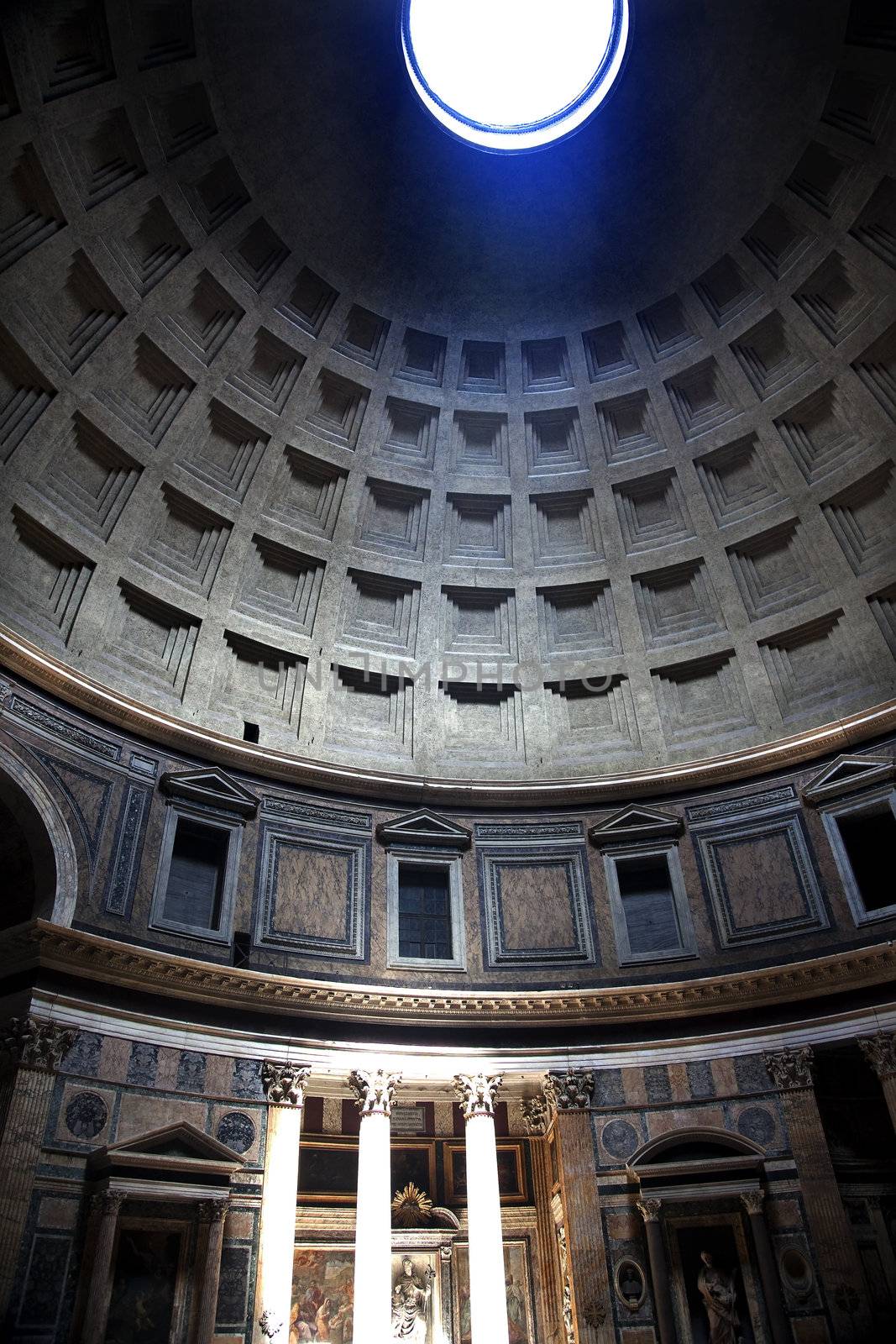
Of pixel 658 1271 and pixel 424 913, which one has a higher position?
pixel 424 913

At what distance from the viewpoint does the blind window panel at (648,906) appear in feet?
65.8

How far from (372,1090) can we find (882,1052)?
9104 mm

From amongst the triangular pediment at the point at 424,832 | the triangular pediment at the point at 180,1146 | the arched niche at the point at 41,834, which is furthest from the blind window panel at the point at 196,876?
the triangular pediment at the point at 180,1146

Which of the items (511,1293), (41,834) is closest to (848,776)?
(511,1293)

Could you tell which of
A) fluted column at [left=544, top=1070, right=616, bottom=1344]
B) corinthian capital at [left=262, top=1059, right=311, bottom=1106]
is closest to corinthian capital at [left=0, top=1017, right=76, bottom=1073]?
corinthian capital at [left=262, top=1059, right=311, bottom=1106]

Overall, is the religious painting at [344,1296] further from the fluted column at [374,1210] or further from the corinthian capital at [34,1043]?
the corinthian capital at [34,1043]

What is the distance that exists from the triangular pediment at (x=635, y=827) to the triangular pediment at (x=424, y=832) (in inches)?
116

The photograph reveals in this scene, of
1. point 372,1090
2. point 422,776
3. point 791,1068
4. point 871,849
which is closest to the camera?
point 791,1068

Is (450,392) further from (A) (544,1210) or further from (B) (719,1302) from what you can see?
(B) (719,1302)

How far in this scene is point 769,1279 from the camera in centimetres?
1572

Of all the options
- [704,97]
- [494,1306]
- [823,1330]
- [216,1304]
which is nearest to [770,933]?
[823,1330]

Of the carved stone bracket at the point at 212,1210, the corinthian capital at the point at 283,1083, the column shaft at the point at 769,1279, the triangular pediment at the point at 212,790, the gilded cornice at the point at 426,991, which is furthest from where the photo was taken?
the triangular pediment at the point at 212,790

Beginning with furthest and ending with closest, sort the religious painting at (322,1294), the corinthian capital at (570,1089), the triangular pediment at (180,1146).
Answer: the corinthian capital at (570,1089)
the religious painting at (322,1294)
the triangular pediment at (180,1146)

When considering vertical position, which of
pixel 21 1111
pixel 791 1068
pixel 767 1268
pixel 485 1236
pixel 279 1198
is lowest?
pixel 767 1268
